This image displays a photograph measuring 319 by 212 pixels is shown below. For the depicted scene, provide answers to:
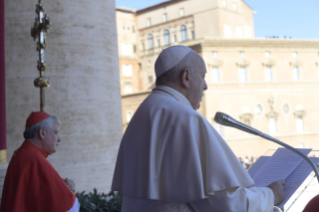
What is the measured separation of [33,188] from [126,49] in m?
37.6

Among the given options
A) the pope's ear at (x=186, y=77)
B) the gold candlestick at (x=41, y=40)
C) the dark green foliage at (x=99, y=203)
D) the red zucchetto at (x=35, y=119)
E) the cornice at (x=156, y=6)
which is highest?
the cornice at (x=156, y=6)

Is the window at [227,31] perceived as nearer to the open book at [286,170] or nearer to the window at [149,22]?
the window at [149,22]

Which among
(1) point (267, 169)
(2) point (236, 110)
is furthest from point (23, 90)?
(2) point (236, 110)

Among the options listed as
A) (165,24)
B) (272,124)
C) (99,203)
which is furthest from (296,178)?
(165,24)

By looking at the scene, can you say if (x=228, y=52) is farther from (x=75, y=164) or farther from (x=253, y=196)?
(x=253, y=196)

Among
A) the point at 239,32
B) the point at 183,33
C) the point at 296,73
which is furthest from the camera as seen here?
the point at 183,33

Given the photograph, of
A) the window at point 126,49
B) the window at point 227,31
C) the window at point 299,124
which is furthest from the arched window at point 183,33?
the window at point 299,124

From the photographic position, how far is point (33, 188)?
276 cm

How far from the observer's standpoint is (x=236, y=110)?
87.5ft

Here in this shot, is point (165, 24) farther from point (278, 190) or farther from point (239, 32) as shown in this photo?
point (278, 190)

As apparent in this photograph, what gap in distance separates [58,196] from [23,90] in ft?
9.88

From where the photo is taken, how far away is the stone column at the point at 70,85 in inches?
214

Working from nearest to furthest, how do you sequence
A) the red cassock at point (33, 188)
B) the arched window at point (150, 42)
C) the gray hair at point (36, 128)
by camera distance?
the red cassock at point (33, 188) → the gray hair at point (36, 128) → the arched window at point (150, 42)

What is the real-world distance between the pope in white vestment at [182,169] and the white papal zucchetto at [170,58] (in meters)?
0.13
